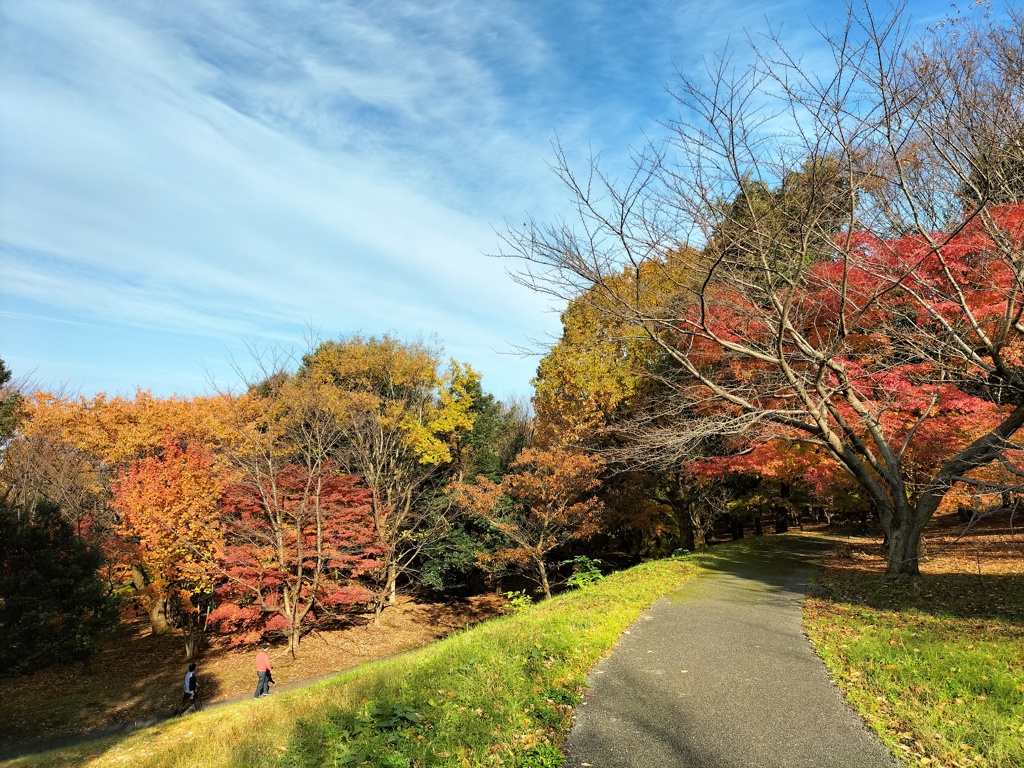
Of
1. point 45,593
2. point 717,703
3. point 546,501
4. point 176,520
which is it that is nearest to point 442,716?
point 717,703

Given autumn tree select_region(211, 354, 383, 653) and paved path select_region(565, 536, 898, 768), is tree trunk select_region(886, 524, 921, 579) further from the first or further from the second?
autumn tree select_region(211, 354, 383, 653)

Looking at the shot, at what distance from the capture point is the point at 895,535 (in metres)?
9.78

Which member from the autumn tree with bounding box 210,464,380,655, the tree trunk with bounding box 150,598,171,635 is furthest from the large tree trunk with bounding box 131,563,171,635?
the autumn tree with bounding box 210,464,380,655

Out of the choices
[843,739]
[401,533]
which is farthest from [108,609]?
[843,739]

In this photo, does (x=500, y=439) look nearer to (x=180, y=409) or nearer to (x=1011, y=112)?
(x=180, y=409)

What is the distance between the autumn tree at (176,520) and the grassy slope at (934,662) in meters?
15.3

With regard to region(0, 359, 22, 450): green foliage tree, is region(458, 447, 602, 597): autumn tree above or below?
below

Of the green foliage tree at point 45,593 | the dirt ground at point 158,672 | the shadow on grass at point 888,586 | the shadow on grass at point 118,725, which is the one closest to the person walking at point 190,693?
the shadow on grass at point 118,725

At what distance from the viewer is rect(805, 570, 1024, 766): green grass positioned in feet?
13.1

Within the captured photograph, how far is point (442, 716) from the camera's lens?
449 centimetres

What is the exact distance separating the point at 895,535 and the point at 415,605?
1833 cm

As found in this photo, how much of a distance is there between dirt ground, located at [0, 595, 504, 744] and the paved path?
468 inches

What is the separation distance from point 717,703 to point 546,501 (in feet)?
42.8

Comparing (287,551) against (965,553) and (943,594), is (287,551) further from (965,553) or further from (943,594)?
(965,553)
